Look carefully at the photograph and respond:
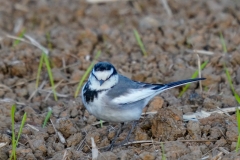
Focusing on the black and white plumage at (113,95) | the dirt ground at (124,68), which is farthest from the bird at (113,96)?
the dirt ground at (124,68)

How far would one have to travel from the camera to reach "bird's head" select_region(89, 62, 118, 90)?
5.57m

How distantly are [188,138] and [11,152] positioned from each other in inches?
71.0

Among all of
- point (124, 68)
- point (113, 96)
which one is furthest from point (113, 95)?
Answer: point (124, 68)

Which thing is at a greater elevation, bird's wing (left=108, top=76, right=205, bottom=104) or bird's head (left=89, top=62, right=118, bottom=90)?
bird's head (left=89, top=62, right=118, bottom=90)

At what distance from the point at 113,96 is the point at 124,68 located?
1.78m

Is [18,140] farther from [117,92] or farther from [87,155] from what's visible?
[117,92]

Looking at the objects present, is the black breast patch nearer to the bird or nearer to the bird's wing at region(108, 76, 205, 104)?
the bird

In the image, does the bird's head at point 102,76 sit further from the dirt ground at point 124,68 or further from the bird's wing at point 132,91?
the dirt ground at point 124,68

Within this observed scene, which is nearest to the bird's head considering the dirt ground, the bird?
the bird

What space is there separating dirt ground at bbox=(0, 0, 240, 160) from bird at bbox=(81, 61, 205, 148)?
23 cm

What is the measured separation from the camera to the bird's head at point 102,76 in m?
5.57

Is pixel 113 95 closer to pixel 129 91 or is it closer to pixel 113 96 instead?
pixel 113 96

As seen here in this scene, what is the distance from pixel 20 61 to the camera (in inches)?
288

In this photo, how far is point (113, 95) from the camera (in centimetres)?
552
